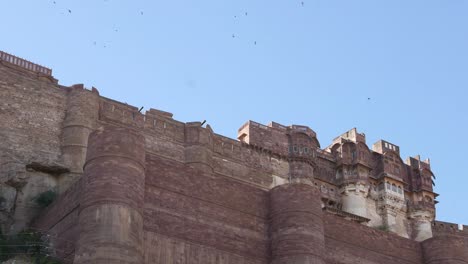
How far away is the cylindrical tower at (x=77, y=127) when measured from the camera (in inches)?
1709

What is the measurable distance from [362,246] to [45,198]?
45.6 ft

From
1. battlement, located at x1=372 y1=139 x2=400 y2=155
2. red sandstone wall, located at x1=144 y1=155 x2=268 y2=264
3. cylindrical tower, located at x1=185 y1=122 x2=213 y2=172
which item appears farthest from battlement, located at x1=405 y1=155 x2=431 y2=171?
red sandstone wall, located at x1=144 y1=155 x2=268 y2=264

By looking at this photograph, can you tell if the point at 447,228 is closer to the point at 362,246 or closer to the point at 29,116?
the point at 362,246

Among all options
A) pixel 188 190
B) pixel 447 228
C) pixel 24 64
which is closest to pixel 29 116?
pixel 24 64

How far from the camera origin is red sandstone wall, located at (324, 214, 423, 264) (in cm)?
3850

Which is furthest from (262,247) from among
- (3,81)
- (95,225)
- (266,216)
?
(3,81)

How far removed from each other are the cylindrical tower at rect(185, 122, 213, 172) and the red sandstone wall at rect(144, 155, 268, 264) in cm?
1297

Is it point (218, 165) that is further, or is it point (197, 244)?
point (218, 165)

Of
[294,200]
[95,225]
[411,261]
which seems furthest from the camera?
[411,261]

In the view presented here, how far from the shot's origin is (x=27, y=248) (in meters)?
34.5

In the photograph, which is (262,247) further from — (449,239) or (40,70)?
(40,70)

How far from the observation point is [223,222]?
35375mm

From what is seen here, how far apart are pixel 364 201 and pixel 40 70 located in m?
22.9

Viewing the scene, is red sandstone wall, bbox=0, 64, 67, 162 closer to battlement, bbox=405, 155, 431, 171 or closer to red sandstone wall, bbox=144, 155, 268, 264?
red sandstone wall, bbox=144, 155, 268, 264
